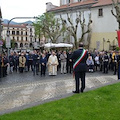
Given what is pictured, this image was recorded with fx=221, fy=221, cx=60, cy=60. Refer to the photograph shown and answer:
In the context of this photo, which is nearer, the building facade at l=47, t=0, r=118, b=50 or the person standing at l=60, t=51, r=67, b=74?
the person standing at l=60, t=51, r=67, b=74

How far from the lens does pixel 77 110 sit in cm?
647

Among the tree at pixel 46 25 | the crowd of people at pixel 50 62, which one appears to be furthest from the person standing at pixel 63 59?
the tree at pixel 46 25

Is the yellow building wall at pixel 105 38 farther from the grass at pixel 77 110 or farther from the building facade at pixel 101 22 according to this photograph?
the grass at pixel 77 110

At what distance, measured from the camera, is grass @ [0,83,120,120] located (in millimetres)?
5871

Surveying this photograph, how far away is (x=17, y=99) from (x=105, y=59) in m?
11.5

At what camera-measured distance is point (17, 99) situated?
8.35 m

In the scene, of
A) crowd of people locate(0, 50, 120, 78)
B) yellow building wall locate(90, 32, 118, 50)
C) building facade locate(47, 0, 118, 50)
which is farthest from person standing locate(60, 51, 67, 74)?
yellow building wall locate(90, 32, 118, 50)

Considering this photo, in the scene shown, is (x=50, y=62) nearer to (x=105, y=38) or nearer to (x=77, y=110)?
(x=77, y=110)

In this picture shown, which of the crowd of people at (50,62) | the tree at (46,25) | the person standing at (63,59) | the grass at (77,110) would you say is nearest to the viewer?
the grass at (77,110)

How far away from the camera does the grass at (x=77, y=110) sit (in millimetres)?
5871

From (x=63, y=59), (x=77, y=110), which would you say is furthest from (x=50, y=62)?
(x=77, y=110)

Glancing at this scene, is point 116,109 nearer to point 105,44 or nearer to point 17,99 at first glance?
point 17,99

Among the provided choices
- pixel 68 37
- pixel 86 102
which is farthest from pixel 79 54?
pixel 68 37

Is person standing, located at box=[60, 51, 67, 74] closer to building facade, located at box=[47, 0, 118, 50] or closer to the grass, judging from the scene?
the grass
